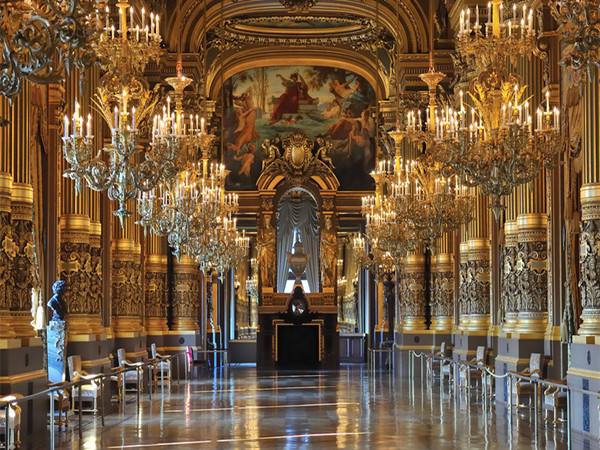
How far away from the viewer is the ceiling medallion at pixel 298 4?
37.9m

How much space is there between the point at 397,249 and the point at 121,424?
34.0ft

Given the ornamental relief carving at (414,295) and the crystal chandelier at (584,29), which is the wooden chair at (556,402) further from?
the ornamental relief carving at (414,295)

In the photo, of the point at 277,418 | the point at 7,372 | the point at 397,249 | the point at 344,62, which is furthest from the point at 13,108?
the point at 344,62

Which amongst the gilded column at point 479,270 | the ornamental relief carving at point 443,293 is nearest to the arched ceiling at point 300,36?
the ornamental relief carving at point 443,293

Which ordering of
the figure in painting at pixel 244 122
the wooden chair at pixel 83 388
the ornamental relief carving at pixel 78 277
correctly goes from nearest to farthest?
the wooden chair at pixel 83 388
the ornamental relief carving at pixel 78 277
the figure in painting at pixel 244 122

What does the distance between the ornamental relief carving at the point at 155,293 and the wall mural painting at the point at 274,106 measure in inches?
542

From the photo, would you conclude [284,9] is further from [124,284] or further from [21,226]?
[21,226]

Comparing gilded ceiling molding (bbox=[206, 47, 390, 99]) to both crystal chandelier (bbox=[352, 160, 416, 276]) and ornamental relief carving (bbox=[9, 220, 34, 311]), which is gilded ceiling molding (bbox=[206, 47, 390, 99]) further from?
ornamental relief carving (bbox=[9, 220, 34, 311])

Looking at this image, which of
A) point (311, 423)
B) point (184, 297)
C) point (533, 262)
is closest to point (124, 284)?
point (184, 297)

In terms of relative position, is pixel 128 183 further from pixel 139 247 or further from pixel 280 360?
pixel 280 360

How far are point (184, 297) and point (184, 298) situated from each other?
0.03 meters

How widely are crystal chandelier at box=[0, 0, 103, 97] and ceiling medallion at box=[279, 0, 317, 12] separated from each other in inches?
1125

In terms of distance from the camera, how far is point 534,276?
77.2ft

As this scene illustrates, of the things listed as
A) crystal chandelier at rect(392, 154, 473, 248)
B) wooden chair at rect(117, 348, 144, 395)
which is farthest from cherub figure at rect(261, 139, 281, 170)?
crystal chandelier at rect(392, 154, 473, 248)
